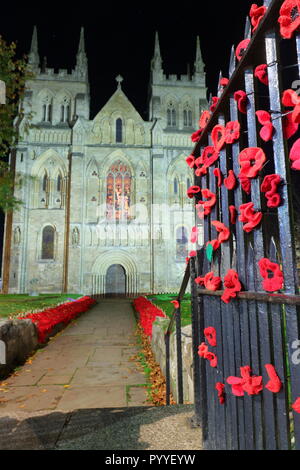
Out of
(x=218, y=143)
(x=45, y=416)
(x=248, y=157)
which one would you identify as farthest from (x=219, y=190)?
(x=45, y=416)

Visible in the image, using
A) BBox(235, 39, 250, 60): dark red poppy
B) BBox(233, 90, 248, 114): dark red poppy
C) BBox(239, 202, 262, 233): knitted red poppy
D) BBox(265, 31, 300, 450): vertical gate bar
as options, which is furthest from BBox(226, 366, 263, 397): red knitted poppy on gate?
BBox(235, 39, 250, 60): dark red poppy

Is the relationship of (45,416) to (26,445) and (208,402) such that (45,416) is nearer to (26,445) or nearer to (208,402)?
(26,445)

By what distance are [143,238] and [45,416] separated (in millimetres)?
23397

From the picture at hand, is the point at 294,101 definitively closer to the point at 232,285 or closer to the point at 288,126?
the point at 288,126

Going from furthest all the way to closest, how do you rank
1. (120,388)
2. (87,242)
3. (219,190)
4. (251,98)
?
(87,242) → (120,388) → (219,190) → (251,98)

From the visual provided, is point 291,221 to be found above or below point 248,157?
below

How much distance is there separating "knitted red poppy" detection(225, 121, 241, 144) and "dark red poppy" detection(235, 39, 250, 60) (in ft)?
1.17

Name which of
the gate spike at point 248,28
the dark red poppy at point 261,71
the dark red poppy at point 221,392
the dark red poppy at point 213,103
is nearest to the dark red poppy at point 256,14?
the gate spike at point 248,28

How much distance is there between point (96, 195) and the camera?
26.2 meters

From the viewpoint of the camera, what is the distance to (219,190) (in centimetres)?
202

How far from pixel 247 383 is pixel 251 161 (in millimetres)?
1079

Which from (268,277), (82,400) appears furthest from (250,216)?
(82,400)

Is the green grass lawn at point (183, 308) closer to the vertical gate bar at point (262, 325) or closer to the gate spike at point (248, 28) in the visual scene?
the vertical gate bar at point (262, 325)

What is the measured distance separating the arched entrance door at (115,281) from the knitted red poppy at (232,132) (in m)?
25.5
